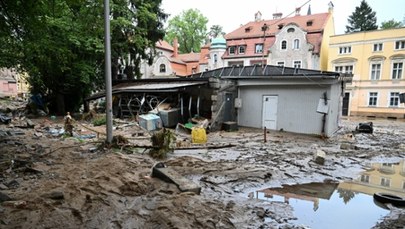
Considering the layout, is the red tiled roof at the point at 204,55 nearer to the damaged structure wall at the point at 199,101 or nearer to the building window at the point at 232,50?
the building window at the point at 232,50

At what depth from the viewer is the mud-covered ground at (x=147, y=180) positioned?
3.87m

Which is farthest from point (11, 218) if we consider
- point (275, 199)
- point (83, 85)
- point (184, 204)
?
point (83, 85)

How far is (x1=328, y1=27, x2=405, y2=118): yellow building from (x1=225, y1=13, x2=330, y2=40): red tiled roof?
2877mm

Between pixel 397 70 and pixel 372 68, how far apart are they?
219 cm

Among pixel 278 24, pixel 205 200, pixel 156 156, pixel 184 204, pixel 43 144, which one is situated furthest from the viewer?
pixel 278 24

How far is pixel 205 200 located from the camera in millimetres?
4672

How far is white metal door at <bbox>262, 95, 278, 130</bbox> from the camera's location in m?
14.8

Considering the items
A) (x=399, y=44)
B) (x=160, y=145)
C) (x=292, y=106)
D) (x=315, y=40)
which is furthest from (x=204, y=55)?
(x=160, y=145)

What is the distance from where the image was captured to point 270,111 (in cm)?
1499

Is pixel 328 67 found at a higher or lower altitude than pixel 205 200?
higher

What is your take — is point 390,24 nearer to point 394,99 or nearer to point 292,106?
point 394,99

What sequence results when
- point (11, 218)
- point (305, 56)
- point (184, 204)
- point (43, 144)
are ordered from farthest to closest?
point (305, 56) → point (43, 144) → point (184, 204) → point (11, 218)

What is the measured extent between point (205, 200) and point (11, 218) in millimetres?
2806

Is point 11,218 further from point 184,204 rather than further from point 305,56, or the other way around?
point 305,56
